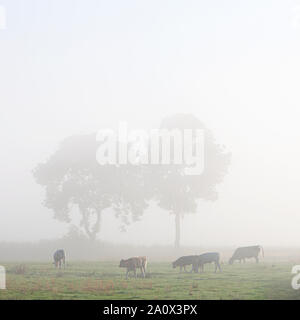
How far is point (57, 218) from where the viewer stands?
68625 millimetres

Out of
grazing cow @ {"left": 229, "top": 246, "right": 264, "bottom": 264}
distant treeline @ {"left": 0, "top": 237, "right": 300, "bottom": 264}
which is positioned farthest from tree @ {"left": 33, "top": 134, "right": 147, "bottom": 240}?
grazing cow @ {"left": 229, "top": 246, "right": 264, "bottom": 264}

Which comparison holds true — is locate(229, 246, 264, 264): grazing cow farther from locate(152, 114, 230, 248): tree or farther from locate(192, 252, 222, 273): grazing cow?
locate(152, 114, 230, 248): tree

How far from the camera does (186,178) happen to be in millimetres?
67250

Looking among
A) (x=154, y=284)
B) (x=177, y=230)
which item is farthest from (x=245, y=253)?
(x=177, y=230)

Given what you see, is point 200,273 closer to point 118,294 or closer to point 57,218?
point 118,294

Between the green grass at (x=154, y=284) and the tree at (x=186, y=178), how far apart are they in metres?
28.4

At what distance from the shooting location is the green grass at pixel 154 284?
25.5 meters

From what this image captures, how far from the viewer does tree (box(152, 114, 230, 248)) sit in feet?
218

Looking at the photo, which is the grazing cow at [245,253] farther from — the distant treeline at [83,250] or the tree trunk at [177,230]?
the tree trunk at [177,230]

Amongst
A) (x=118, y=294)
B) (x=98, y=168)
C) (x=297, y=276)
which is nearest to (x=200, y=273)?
(x=297, y=276)

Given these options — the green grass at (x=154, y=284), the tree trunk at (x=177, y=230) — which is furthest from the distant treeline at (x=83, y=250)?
the green grass at (x=154, y=284)

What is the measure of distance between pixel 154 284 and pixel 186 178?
38964 mm
